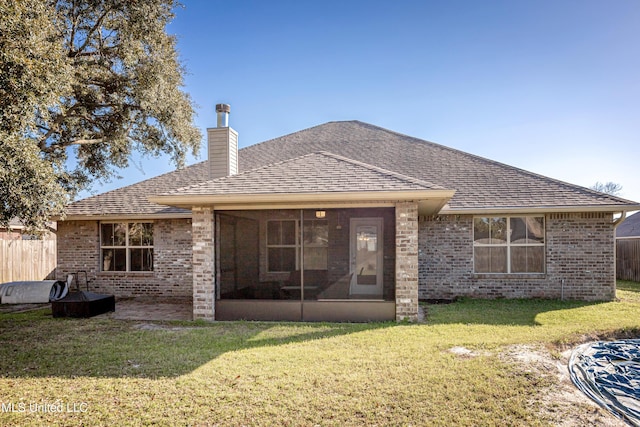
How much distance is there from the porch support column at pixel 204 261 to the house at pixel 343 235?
0.07 feet

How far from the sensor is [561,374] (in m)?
4.73

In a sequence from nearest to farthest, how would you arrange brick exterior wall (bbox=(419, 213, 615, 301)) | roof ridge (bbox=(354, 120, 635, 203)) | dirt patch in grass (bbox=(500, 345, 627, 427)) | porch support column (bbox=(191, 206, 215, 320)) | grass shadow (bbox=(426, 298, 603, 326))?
dirt patch in grass (bbox=(500, 345, 627, 427)) → grass shadow (bbox=(426, 298, 603, 326)) → porch support column (bbox=(191, 206, 215, 320)) → brick exterior wall (bbox=(419, 213, 615, 301)) → roof ridge (bbox=(354, 120, 635, 203))

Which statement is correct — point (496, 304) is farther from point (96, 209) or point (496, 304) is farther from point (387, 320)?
point (96, 209)

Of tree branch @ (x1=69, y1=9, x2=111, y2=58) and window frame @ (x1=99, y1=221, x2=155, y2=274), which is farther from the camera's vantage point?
window frame @ (x1=99, y1=221, x2=155, y2=274)

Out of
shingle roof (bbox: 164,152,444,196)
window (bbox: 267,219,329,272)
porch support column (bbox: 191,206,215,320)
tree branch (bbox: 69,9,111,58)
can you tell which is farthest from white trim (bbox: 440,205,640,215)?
tree branch (bbox: 69,9,111,58)

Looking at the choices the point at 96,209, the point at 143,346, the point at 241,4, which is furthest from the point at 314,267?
the point at 241,4

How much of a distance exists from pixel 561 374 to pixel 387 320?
3.39m

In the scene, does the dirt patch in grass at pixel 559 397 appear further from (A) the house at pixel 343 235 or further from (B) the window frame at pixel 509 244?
(B) the window frame at pixel 509 244

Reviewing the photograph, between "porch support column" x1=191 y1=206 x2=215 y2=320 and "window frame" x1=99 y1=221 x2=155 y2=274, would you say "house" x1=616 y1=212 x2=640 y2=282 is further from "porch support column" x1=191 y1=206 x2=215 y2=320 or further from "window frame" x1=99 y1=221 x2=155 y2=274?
"window frame" x1=99 y1=221 x2=155 y2=274

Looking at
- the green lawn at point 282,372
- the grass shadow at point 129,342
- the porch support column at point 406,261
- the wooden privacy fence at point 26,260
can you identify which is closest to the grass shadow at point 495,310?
the green lawn at point 282,372

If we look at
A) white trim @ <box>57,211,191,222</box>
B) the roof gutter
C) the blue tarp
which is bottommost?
the blue tarp

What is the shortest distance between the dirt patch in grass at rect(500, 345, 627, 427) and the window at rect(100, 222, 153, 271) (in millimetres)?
10074

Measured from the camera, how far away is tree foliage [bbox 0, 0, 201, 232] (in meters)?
7.35

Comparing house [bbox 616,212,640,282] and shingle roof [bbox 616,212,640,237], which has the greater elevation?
shingle roof [bbox 616,212,640,237]
